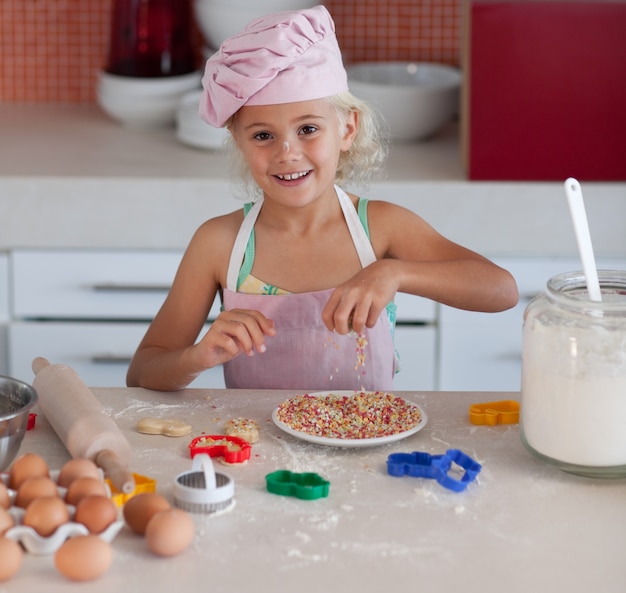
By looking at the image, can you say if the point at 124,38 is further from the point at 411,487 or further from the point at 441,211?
the point at 411,487

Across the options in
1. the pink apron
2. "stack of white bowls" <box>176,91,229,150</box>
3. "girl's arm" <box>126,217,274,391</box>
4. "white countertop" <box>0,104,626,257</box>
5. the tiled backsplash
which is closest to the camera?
"girl's arm" <box>126,217,274,391</box>

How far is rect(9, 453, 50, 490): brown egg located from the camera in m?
1.07

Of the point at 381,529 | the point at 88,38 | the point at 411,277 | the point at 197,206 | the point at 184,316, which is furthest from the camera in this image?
the point at 88,38

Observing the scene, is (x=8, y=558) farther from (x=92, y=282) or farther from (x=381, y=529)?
(x=92, y=282)

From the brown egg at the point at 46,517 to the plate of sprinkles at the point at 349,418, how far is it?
0.33 metres

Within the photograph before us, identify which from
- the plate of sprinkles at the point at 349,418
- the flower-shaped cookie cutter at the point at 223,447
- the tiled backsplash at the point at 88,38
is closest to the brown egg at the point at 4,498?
the flower-shaped cookie cutter at the point at 223,447

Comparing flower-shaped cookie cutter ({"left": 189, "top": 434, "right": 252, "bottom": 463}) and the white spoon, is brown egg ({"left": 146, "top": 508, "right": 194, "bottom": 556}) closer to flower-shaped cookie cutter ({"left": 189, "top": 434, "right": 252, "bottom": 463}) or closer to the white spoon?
flower-shaped cookie cutter ({"left": 189, "top": 434, "right": 252, "bottom": 463})

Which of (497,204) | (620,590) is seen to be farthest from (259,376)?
(497,204)

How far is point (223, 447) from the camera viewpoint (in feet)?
4.01

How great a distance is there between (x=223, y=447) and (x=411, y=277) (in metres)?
0.36

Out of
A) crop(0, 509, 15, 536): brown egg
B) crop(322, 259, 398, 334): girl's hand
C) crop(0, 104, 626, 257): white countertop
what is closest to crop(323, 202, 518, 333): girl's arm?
crop(322, 259, 398, 334): girl's hand

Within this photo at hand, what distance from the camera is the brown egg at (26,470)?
42.2 inches

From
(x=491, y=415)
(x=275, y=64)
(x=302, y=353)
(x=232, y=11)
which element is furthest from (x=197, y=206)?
(x=491, y=415)

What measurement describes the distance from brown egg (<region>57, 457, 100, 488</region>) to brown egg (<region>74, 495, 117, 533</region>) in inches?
2.6
